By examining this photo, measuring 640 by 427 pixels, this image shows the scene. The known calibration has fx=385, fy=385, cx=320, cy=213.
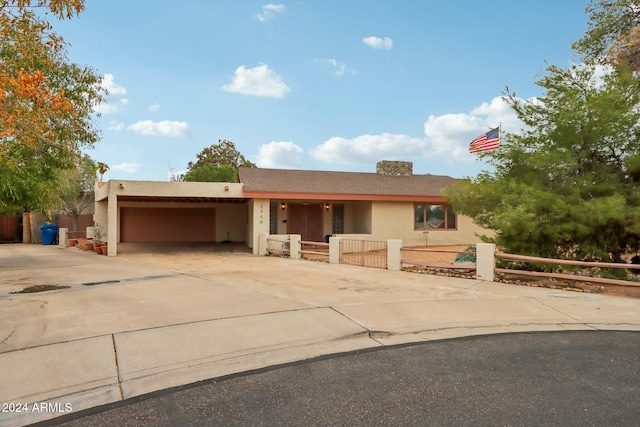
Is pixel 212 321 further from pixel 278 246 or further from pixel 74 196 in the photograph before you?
pixel 74 196

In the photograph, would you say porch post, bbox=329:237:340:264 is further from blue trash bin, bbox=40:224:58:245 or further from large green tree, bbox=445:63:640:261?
blue trash bin, bbox=40:224:58:245

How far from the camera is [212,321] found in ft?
18.3

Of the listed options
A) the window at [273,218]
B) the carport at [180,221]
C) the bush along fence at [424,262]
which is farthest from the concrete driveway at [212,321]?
the carport at [180,221]

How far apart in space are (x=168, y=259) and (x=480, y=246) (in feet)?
35.2

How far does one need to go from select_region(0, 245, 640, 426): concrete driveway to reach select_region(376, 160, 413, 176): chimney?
13737 millimetres

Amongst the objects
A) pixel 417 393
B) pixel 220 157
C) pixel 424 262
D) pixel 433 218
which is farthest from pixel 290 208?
pixel 220 157

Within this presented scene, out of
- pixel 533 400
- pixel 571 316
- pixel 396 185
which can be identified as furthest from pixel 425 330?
pixel 396 185

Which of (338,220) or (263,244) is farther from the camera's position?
(338,220)

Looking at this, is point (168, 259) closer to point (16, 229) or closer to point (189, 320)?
point (189, 320)

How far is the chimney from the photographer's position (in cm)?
2312

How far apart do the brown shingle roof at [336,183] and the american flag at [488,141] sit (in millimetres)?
2401

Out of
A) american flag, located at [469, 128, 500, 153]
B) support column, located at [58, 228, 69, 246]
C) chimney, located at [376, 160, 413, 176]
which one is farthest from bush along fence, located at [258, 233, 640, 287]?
support column, located at [58, 228, 69, 246]

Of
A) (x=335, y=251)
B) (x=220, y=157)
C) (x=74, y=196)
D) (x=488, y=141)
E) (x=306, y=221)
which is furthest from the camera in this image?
(x=220, y=157)

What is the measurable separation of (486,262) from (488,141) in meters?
7.09
